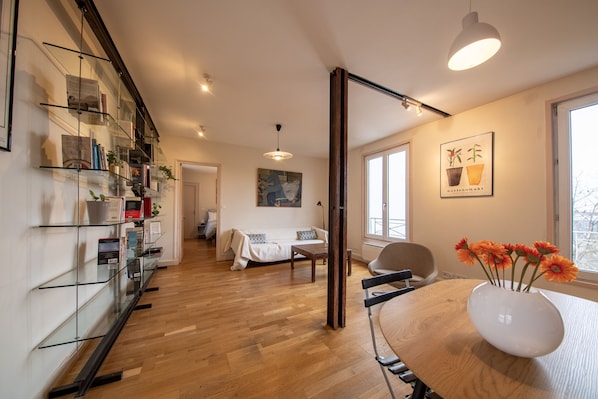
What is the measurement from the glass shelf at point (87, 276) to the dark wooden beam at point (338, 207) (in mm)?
1807

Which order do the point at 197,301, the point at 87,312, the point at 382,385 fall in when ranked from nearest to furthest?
Answer: the point at 382,385 < the point at 87,312 < the point at 197,301

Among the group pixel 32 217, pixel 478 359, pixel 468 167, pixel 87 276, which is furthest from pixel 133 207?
pixel 468 167

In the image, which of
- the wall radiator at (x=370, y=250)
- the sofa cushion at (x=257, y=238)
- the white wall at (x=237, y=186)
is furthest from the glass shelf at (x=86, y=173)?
the wall radiator at (x=370, y=250)

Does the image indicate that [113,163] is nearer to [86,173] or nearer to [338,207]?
[86,173]

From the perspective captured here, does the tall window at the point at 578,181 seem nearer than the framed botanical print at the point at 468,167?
Yes

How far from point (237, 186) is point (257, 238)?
127 cm

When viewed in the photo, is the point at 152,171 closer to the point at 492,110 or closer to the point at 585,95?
the point at 492,110

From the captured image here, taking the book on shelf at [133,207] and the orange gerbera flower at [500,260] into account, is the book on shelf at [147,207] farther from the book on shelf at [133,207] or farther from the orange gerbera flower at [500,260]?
the orange gerbera flower at [500,260]

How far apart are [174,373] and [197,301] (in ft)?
3.83

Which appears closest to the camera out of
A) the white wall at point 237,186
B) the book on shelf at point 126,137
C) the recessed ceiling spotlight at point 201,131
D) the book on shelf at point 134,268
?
the book on shelf at point 126,137

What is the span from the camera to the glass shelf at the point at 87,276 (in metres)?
1.29

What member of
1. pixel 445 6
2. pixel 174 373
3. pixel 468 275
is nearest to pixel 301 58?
pixel 445 6

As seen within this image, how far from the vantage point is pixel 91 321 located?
160 centimetres

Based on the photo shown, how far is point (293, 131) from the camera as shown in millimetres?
3900
